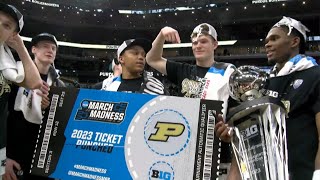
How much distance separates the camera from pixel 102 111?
1743mm

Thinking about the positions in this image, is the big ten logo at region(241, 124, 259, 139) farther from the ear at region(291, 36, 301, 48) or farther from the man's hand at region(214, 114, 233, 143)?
the ear at region(291, 36, 301, 48)

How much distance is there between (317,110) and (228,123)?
1.73 ft

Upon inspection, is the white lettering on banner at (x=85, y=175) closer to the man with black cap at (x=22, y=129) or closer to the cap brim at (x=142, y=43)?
the man with black cap at (x=22, y=129)

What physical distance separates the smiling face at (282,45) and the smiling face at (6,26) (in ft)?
4.67

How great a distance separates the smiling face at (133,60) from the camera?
237 cm

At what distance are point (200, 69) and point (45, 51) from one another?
1.12 meters

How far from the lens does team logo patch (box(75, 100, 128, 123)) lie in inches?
66.6

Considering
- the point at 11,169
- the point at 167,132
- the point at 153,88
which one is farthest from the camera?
the point at 153,88

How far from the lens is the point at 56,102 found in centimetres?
183

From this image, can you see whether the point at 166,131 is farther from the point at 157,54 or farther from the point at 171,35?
the point at 157,54

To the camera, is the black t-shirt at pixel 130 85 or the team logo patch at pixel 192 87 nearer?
the team logo patch at pixel 192 87

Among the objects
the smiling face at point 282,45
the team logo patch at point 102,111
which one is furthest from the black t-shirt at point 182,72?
the team logo patch at point 102,111

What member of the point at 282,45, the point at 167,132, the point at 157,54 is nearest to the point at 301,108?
the point at 282,45

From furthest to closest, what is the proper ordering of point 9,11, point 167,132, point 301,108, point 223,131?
point 9,11
point 301,108
point 167,132
point 223,131
